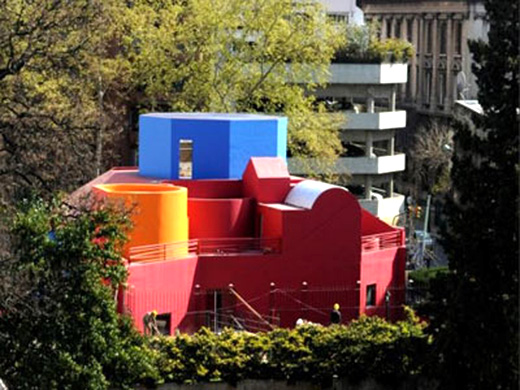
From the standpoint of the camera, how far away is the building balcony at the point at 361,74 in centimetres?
7400

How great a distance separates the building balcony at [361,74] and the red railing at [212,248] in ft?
105

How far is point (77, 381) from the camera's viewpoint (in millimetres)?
28828

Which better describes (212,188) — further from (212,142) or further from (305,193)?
(305,193)

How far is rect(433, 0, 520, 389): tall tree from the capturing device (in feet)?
94.5

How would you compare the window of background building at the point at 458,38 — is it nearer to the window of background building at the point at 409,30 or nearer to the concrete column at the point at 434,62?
the concrete column at the point at 434,62

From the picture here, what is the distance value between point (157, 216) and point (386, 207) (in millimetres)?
36310

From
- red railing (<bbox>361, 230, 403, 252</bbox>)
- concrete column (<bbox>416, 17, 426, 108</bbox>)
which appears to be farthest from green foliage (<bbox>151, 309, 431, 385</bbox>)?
concrete column (<bbox>416, 17, 426, 108</bbox>)

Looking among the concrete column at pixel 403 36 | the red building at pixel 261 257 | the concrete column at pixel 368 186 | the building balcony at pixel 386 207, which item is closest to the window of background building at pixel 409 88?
the concrete column at pixel 403 36

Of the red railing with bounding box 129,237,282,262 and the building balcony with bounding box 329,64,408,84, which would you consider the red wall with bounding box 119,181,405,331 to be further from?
the building balcony with bounding box 329,64,408,84

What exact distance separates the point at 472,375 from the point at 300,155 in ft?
104

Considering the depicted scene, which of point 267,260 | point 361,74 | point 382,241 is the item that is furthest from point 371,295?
point 361,74

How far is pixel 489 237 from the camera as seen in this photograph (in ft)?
96.2

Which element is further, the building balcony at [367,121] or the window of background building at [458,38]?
the window of background building at [458,38]

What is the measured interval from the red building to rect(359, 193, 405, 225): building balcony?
29.3 m
